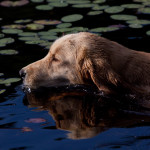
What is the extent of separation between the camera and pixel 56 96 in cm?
563

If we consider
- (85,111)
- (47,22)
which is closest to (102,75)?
(85,111)

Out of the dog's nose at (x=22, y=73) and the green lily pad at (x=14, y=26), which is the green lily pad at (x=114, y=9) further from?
the dog's nose at (x=22, y=73)

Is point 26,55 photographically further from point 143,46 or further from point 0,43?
point 143,46

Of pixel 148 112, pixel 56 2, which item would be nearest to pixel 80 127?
pixel 148 112

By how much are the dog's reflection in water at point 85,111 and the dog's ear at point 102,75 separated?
0.97 ft

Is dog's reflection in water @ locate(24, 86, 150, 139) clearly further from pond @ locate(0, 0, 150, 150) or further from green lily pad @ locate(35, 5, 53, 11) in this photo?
green lily pad @ locate(35, 5, 53, 11)

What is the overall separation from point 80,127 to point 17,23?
13.8ft

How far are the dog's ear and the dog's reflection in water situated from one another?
0.30m

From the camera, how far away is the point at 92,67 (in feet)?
16.3

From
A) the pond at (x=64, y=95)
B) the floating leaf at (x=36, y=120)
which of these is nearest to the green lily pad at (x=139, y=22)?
the pond at (x=64, y=95)

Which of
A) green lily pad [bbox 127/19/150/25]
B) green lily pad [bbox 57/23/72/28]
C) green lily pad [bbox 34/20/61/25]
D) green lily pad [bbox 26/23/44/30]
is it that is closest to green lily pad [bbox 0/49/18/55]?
green lily pad [bbox 26/23/44/30]

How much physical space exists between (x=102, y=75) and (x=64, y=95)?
92 centimetres

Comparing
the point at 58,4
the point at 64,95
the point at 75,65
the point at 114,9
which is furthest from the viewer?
the point at 58,4

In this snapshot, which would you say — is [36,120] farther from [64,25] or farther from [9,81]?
[64,25]
